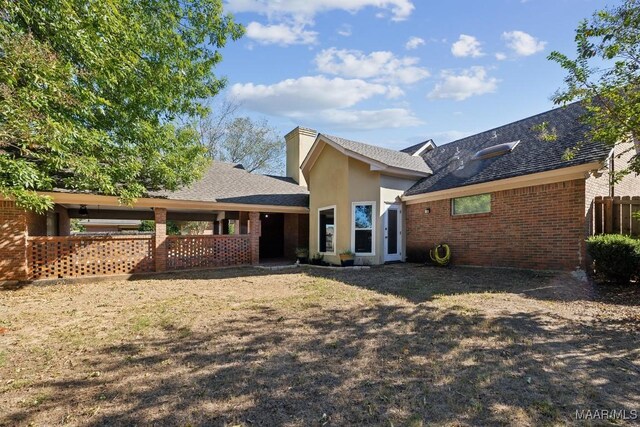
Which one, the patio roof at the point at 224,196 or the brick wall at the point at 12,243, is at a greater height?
the patio roof at the point at 224,196

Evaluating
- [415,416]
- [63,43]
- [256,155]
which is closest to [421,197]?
[415,416]

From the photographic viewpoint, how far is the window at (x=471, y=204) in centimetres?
1037

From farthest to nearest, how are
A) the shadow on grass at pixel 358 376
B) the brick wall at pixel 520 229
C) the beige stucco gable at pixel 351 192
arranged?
the beige stucco gable at pixel 351 192 < the brick wall at pixel 520 229 < the shadow on grass at pixel 358 376

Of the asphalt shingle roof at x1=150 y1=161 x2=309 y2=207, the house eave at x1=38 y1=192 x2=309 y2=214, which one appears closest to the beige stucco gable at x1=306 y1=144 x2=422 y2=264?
the asphalt shingle roof at x1=150 y1=161 x2=309 y2=207

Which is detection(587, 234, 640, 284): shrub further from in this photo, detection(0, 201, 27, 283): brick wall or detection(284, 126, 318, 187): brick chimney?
detection(0, 201, 27, 283): brick wall

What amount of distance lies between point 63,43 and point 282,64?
310 inches

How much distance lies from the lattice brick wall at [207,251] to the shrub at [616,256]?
36.5 feet

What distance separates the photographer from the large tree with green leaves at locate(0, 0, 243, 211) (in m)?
5.35

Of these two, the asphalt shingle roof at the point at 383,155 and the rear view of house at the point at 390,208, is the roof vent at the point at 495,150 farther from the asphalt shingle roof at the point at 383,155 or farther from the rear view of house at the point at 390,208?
the asphalt shingle roof at the point at 383,155

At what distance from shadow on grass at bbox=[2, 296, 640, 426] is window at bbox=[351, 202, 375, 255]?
7.22 m

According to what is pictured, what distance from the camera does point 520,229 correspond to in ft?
30.4

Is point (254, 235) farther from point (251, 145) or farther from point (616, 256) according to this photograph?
point (251, 145)

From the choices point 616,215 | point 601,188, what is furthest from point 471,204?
point 616,215

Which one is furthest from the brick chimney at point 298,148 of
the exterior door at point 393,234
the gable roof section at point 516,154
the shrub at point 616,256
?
the shrub at point 616,256
